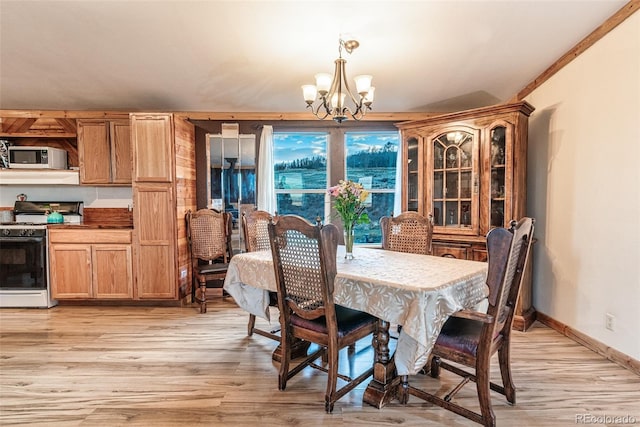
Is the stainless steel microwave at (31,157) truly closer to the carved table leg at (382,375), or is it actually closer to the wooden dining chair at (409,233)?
the wooden dining chair at (409,233)

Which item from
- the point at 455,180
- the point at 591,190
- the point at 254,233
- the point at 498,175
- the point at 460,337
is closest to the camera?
the point at 460,337

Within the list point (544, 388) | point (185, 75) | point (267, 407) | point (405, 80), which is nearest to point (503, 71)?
point (405, 80)

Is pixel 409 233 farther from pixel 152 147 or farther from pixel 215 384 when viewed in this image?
pixel 152 147

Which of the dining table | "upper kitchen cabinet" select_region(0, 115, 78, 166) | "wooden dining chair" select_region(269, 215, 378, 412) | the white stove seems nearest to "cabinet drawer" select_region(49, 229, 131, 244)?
the white stove

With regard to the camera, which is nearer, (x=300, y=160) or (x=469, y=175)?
(x=469, y=175)

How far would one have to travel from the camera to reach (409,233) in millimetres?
2869

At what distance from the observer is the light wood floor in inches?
74.6

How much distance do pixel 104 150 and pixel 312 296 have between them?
11.5 feet

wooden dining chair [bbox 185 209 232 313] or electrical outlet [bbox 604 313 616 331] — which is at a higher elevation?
wooden dining chair [bbox 185 209 232 313]

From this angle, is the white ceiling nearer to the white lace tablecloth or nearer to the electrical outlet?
the white lace tablecloth

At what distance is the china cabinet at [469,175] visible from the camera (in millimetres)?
3098

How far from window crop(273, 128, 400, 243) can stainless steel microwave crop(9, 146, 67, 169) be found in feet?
8.70

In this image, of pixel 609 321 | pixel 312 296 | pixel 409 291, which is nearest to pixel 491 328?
pixel 409 291

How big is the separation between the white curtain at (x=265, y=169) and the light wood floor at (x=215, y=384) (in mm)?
1616
